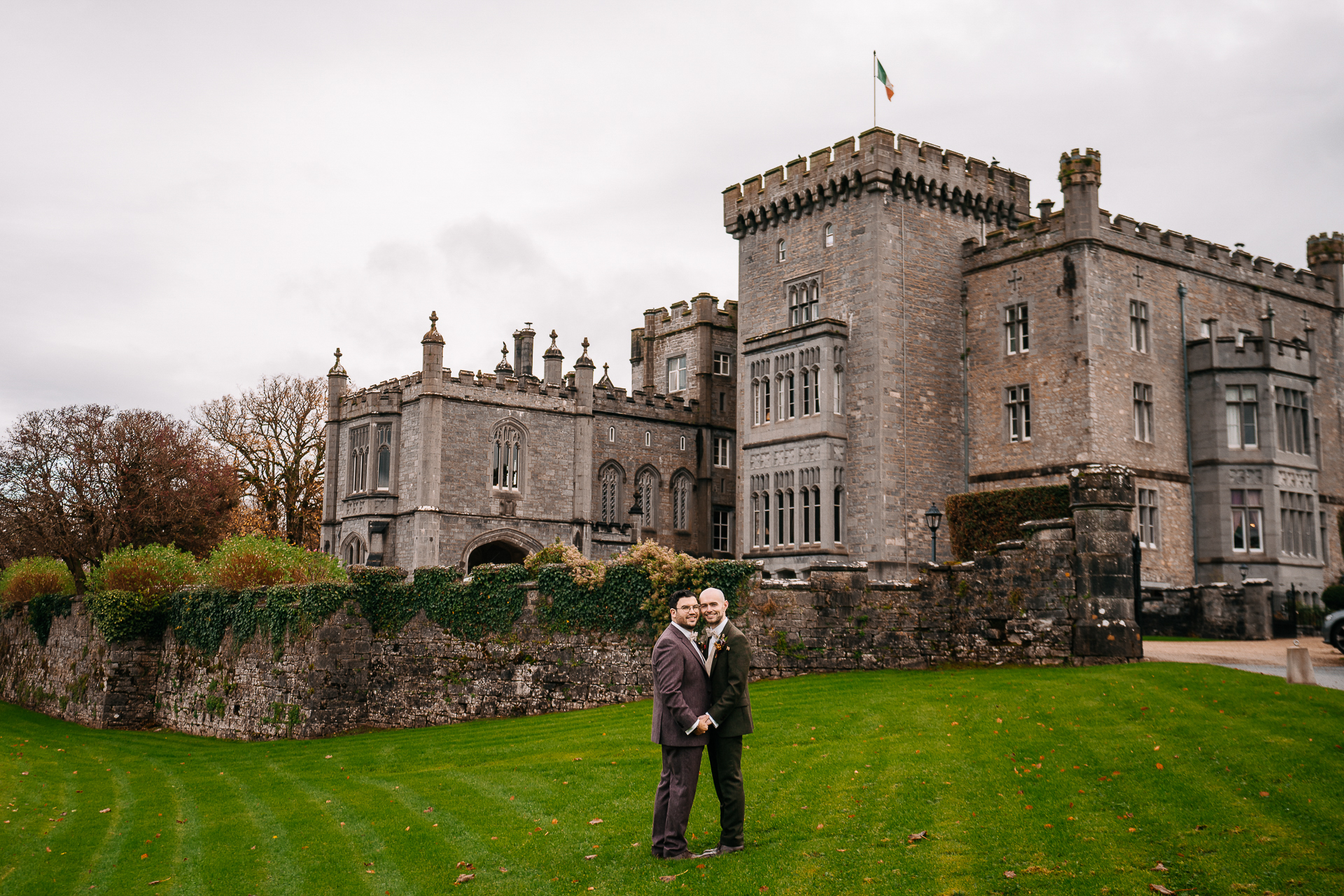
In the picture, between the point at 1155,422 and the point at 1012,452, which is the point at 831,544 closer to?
the point at 1012,452

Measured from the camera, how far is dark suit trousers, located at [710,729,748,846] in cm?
863

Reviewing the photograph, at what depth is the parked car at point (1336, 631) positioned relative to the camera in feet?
61.2

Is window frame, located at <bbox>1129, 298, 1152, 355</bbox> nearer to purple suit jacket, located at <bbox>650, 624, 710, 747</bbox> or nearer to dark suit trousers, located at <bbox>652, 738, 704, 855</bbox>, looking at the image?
purple suit jacket, located at <bbox>650, 624, 710, 747</bbox>

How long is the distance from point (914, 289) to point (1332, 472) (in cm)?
1552

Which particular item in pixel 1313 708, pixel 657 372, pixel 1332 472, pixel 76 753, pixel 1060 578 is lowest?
pixel 76 753

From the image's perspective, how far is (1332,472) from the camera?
35.6 meters

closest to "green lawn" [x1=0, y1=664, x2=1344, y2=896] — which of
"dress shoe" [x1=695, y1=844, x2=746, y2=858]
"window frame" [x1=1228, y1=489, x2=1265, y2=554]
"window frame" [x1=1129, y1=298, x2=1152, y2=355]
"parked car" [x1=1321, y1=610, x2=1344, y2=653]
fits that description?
"dress shoe" [x1=695, y1=844, x2=746, y2=858]

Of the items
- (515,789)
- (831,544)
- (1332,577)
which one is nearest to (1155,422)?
(1332,577)

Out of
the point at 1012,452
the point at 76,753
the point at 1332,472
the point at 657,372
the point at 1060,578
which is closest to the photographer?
the point at 1060,578

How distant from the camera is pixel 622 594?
2166cm

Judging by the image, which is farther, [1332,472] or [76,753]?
[1332,472]

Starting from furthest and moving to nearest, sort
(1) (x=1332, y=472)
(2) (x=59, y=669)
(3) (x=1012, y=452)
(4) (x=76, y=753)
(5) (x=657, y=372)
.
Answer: (5) (x=657, y=372), (1) (x=1332, y=472), (3) (x=1012, y=452), (2) (x=59, y=669), (4) (x=76, y=753)

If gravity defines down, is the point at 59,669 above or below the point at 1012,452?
below

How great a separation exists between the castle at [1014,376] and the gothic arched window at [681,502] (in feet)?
29.9
